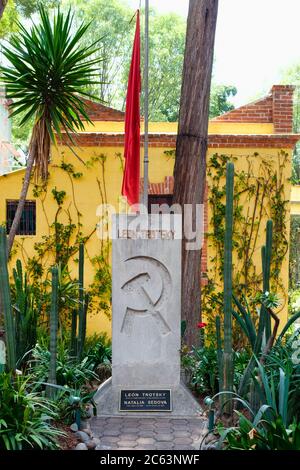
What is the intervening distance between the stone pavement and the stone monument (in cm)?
34

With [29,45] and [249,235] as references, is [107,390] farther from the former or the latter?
[249,235]

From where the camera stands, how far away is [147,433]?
5.00m

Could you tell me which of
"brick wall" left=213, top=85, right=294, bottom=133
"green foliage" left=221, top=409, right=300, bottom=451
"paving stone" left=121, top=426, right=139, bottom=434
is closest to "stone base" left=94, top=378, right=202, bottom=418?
"paving stone" left=121, top=426, right=139, bottom=434

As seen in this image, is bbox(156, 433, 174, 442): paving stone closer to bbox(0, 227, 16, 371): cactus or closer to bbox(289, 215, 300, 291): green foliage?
bbox(0, 227, 16, 371): cactus

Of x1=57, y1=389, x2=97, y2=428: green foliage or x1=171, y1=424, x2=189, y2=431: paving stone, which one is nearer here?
x1=57, y1=389, x2=97, y2=428: green foliage

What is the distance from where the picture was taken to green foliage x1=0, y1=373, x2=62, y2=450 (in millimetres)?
3986

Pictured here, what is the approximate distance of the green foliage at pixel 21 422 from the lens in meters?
3.99

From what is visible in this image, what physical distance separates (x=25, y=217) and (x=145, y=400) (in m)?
5.05

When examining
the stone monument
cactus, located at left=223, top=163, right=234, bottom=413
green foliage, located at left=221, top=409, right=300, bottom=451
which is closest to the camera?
green foliage, located at left=221, top=409, right=300, bottom=451

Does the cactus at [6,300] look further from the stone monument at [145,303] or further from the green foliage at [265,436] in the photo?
the green foliage at [265,436]

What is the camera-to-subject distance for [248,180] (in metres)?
9.88

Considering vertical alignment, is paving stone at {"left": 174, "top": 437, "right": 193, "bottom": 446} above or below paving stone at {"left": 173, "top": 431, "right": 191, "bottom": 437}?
above
